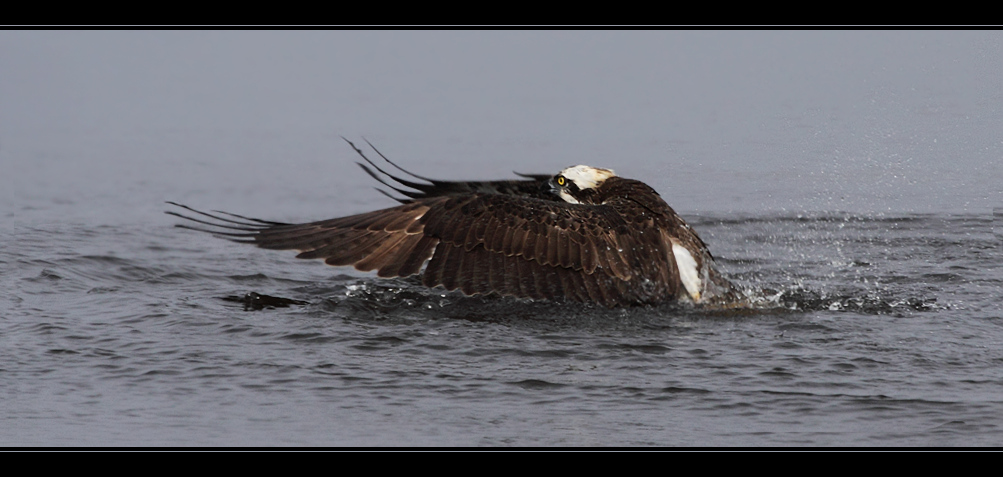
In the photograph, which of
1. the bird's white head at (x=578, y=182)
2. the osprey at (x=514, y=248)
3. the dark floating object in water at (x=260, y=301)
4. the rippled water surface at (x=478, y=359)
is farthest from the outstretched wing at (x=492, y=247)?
the bird's white head at (x=578, y=182)

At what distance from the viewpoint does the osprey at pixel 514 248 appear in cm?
714

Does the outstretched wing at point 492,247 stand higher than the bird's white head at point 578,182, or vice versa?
the bird's white head at point 578,182

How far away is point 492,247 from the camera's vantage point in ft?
23.7

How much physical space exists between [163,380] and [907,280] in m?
5.88

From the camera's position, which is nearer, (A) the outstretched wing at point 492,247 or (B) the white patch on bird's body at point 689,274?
(A) the outstretched wing at point 492,247

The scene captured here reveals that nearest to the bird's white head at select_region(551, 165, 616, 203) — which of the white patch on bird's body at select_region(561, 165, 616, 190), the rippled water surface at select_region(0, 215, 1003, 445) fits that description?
the white patch on bird's body at select_region(561, 165, 616, 190)

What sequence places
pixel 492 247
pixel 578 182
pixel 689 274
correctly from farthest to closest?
pixel 578 182, pixel 689 274, pixel 492 247

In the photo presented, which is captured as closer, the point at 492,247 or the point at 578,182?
the point at 492,247

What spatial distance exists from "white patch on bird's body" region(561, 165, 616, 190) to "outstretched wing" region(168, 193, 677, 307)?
128 centimetres

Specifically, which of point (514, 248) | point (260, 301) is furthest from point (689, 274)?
point (260, 301)

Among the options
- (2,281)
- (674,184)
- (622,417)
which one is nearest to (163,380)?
(622,417)

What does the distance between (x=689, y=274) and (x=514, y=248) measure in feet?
4.51

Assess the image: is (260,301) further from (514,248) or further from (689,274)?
(689,274)

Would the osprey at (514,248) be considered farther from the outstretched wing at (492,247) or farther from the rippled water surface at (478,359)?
the rippled water surface at (478,359)
